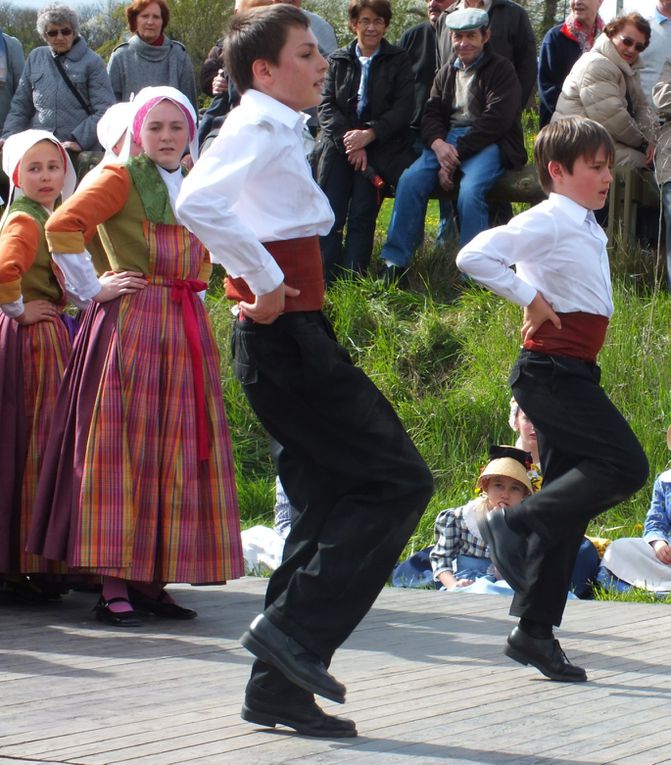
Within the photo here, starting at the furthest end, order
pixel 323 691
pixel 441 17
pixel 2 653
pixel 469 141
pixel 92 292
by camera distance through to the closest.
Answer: pixel 441 17 → pixel 469 141 → pixel 92 292 → pixel 2 653 → pixel 323 691

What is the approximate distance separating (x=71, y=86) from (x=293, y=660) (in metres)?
7.36

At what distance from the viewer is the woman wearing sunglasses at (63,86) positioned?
9.95m

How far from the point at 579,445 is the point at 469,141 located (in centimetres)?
532

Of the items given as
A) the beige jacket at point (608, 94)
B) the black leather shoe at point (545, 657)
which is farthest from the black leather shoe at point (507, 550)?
the beige jacket at point (608, 94)

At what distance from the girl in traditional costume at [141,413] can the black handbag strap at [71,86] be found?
4913 millimetres

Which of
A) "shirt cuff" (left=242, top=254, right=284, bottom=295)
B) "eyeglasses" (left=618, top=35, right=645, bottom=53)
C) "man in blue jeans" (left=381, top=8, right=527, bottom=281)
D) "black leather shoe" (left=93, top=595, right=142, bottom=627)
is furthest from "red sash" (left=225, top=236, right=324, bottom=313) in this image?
"eyeglasses" (left=618, top=35, right=645, bottom=53)

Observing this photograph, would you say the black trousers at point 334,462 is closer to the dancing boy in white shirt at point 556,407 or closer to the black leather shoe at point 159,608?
the dancing boy in white shirt at point 556,407

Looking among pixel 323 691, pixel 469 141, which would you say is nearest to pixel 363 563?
pixel 323 691

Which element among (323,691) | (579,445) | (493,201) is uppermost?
(493,201)

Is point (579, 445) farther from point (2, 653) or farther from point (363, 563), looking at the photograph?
point (2, 653)

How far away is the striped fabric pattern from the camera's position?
506cm

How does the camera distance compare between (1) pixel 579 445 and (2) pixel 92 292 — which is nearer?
(1) pixel 579 445

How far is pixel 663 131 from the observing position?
8.77 metres

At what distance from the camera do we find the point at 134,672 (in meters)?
4.16
